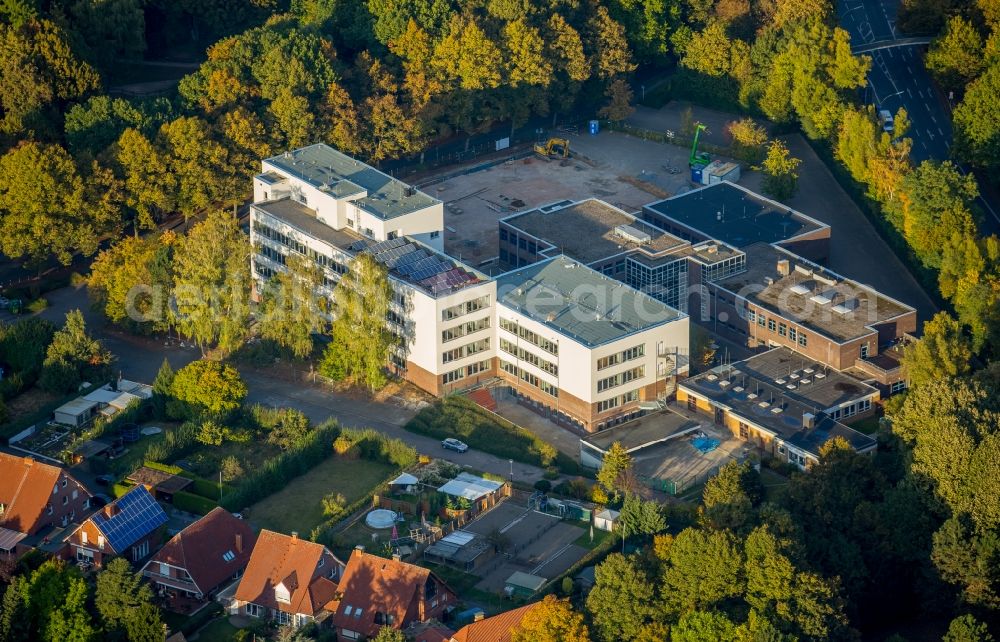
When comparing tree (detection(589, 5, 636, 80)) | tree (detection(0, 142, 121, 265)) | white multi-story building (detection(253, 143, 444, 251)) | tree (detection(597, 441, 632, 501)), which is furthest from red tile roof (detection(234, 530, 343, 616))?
tree (detection(589, 5, 636, 80))

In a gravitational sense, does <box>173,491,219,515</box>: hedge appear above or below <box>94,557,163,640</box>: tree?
below

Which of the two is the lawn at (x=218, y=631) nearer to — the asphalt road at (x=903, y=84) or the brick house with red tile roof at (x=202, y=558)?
the brick house with red tile roof at (x=202, y=558)

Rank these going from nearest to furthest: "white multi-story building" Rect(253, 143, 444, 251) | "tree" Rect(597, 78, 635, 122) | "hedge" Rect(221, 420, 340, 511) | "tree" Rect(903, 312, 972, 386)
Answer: "hedge" Rect(221, 420, 340, 511), "tree" Rect(903, 312, 972, 386), "white multi-story building" Rect(253, 143, 444, 251), "tree" Rect(597, 78, 635, 122)

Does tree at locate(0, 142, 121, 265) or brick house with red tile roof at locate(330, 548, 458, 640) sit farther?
tree at locate(0, 142, 121, 265)

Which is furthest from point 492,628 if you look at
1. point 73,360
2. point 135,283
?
point 135,283

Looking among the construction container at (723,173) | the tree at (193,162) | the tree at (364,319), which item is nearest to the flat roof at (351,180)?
the tree at (193,162)

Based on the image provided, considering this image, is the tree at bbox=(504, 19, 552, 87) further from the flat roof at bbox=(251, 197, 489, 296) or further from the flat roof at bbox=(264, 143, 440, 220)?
the flat roof at bbox=(251, 197, 489, 296)

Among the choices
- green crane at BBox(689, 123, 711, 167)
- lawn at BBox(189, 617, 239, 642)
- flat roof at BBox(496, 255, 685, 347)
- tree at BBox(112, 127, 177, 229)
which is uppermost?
tree at BBox(112, 127, 177, 229)
